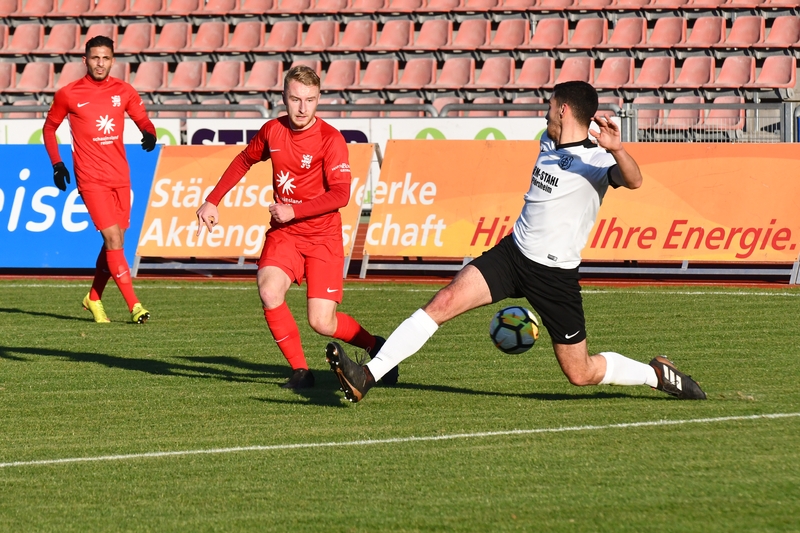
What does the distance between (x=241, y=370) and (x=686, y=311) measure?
491 cm

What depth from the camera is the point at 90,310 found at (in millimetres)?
11750

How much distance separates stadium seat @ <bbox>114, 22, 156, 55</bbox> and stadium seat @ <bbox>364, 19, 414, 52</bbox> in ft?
15.3

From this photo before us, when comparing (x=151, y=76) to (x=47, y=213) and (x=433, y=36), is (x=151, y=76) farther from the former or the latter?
(x=47, y=213)

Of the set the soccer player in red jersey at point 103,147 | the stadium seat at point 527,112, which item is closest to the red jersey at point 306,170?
the soccer player in red jersey at point 103,147

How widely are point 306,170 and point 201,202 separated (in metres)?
8.00

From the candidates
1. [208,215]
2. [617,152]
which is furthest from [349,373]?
[617,152]

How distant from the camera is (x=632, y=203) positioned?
14.6m

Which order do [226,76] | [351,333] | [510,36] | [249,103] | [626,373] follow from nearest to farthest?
[626,373]
[351,333]
[249,103]
[510,36]
[226,76]

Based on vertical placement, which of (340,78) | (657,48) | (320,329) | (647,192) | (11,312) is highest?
(657,48)

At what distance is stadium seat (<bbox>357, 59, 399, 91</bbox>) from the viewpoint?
74.8 ft

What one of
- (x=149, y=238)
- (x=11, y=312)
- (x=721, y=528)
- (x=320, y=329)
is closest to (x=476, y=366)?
(x=320, y=329)

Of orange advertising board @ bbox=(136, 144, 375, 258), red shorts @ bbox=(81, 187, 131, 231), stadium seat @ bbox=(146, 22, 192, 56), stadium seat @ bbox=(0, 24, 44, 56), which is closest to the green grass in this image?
red shorts @ bbox=(81, 187, 131, 231)

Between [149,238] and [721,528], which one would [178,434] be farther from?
[149,238]

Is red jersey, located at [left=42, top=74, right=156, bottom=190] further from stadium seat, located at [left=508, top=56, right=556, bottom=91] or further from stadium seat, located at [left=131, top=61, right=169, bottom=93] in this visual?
stadium seat, located at [left=131, top=61, right=169, bottom=93]
